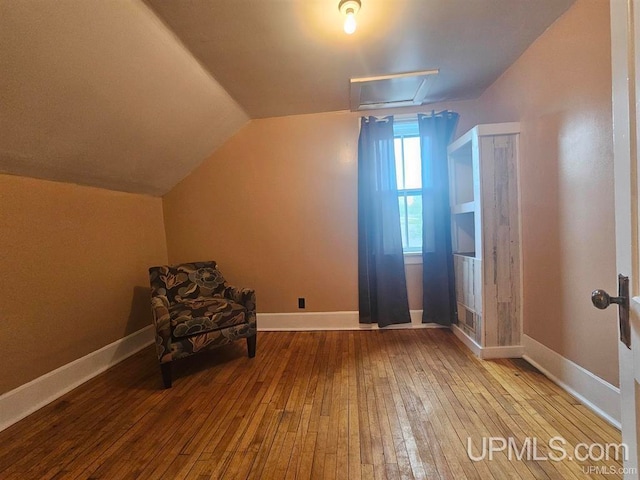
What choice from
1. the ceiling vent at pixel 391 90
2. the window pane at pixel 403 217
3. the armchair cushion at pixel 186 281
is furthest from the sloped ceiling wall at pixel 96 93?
the window pane at pixel 403 217

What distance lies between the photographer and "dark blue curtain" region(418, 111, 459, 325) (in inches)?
112

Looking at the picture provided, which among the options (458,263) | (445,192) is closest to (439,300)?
(458,263)

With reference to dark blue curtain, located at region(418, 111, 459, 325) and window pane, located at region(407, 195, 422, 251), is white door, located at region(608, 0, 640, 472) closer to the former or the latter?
dark blue curtain, located at region(418, 111, 459, 325)

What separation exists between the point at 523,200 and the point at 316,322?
226 centimetres

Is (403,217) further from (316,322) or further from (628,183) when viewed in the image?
(628,183)

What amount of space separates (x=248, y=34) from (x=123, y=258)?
222cm

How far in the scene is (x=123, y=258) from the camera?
262 cm

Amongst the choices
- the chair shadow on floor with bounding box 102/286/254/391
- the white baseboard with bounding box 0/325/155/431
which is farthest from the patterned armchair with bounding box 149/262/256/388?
the white baseboard with bounding box 0/325/155/431

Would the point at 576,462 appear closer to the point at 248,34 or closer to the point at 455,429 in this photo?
the point at 455,429

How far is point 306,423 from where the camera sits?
1614mm

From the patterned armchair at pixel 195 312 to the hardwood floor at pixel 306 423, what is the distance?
0.26m

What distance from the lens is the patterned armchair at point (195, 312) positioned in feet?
6.77

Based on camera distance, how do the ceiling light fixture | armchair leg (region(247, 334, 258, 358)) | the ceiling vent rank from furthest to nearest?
armchair leg (region(247, 334, 258, 358)) → the ceiling vent → the ceiling light fixture
